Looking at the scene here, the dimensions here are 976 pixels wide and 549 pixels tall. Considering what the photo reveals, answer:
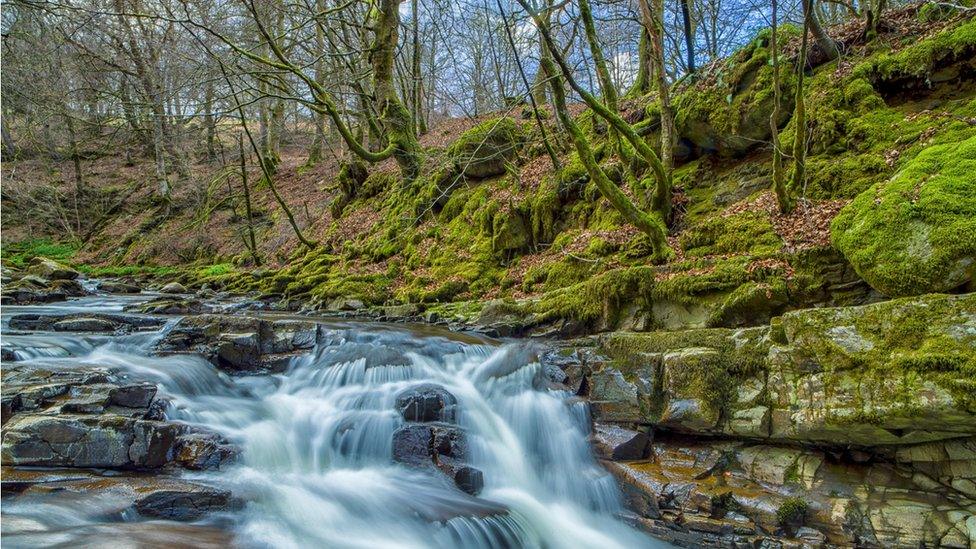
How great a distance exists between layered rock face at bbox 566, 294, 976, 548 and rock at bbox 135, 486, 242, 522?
327cm

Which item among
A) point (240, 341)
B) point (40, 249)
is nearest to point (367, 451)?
point (240, 341)

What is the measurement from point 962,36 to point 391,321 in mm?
8871

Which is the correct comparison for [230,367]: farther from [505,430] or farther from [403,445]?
[505,430]

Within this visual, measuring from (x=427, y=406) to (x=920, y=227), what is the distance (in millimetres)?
4760

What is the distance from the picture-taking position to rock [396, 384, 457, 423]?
5.39 m

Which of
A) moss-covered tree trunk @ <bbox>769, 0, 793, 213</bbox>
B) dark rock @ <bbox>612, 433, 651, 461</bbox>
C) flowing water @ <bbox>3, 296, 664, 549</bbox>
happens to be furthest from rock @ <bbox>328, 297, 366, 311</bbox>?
moss-covered tree trunk @ <bbox>769, 0, 793, 213</bbox>

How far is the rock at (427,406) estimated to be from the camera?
5.39 m

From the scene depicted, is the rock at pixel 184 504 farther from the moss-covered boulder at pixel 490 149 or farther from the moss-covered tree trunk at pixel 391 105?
the moss-covered tree trunk at pixel 391 105

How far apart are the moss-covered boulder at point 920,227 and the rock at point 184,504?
5.70 metres

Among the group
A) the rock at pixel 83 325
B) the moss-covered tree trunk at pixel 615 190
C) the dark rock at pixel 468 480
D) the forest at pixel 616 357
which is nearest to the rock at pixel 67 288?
the forest at pixel 616 357

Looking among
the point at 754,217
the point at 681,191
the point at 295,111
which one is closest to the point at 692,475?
the point at 754,217

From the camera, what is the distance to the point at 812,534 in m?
3.83

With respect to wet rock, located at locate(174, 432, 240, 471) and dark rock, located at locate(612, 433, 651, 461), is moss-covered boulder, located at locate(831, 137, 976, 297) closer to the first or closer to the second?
dark rock, located at locate(612, 433, 651, 461)

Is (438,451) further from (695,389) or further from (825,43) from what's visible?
(825,43)
